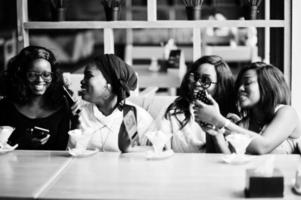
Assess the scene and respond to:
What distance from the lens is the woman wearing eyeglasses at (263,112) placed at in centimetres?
274

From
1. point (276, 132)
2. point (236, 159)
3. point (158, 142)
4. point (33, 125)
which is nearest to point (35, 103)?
point (33, 125)

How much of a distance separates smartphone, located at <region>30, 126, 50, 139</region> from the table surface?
283 millimetres

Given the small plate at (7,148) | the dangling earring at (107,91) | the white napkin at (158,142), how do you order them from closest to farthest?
the white napkin at (158,142) < the small plate at (7,148) < the dangling earring at (107,91)

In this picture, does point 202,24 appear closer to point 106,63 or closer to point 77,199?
point 106,63

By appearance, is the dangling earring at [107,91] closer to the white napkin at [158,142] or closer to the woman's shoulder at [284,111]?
the white napkin at [158,142]

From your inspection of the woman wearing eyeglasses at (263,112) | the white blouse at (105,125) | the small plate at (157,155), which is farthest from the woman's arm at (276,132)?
the white blouse at (105,125)

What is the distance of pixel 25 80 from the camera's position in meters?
3.04

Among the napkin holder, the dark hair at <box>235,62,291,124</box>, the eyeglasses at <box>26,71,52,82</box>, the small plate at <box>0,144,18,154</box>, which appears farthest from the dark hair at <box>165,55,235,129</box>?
the napkin holder

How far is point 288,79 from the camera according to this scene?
3.33 m

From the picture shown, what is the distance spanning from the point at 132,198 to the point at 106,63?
1.20 metres

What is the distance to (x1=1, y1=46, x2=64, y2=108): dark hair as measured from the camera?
3.04 m

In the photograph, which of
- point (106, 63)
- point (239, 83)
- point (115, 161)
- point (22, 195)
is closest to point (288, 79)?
point (239, 83)

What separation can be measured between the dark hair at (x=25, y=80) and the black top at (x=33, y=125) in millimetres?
62

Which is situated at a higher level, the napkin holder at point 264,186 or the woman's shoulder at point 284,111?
the woman's shoulder at point 284,111
